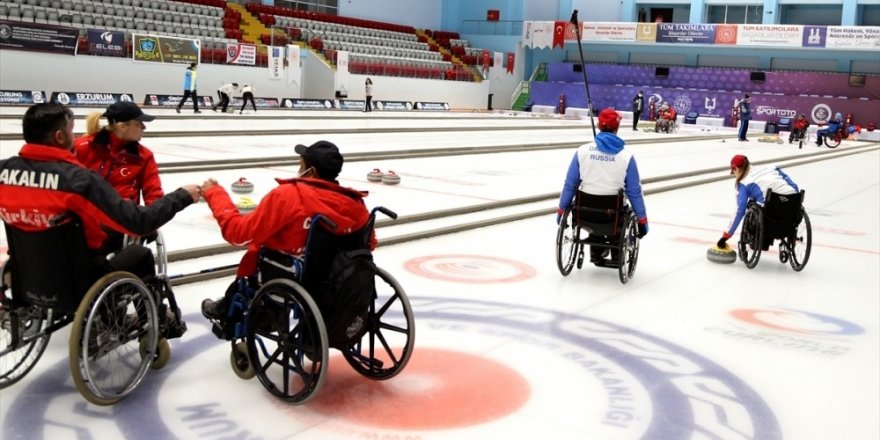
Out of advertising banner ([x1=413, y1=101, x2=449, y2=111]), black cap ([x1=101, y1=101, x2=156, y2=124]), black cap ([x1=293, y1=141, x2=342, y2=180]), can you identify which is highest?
black cap ([x1=101, y1=101, x2=156, y2=124])

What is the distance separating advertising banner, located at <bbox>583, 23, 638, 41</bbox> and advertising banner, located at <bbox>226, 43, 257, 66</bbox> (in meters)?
19.7

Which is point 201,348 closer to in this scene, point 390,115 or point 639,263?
point 639,263

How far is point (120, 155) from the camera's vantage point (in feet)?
14.5

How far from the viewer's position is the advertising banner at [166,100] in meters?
25.7

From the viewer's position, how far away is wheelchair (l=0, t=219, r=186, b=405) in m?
3.46

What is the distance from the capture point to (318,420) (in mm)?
3678

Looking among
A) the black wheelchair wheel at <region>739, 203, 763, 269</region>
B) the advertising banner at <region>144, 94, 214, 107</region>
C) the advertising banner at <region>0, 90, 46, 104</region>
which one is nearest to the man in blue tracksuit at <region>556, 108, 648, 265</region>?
the black wheelchair wheel at <region>739, 203, 763, 269</region>

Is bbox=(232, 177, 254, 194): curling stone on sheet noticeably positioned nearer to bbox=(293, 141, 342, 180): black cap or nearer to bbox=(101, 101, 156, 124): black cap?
bbox=(101, 101, 156, 124): black cap

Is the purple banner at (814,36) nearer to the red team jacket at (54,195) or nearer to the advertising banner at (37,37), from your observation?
the advertising banner at (37,37)

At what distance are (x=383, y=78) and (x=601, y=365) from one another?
32.0 metres

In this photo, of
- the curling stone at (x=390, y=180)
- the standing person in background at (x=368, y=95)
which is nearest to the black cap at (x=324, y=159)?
the curling stone at (x=390, y=180)

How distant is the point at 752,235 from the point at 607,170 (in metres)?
1.82

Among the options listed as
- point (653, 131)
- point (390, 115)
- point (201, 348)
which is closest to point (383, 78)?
point (390, 115)

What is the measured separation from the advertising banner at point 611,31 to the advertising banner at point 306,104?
679 inches
